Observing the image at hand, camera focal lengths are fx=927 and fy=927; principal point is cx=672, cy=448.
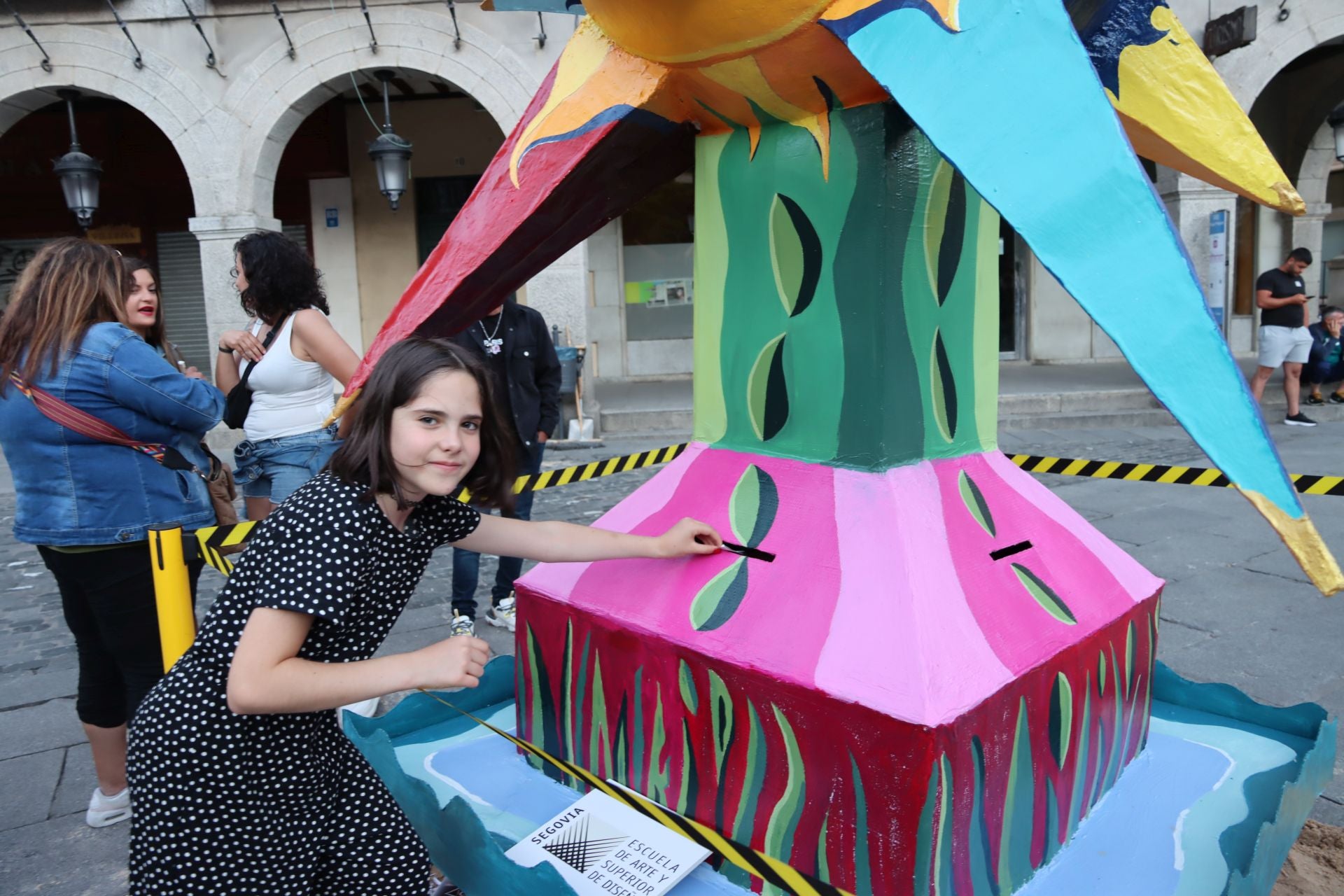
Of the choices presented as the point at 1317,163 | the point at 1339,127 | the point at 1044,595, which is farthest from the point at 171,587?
the point at 1317,163

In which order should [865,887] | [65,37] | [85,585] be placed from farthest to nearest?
[65,37] < [85,585] < [865,887]

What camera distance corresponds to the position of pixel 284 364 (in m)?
3.01

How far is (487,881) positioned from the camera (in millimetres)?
1781

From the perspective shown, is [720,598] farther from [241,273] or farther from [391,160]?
[391,160]

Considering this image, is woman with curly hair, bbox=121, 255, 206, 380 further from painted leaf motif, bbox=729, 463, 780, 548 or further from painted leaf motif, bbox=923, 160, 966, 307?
painted leaf motif, bbox=923, 160, 966, 307

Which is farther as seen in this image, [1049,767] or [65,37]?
[65,37]

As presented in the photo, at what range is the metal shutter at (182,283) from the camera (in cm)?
1139

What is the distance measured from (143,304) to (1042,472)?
295cm

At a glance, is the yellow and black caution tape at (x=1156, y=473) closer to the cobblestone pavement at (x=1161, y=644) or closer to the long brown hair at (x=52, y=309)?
the cobblestone pavement at (x=1161, y=644)

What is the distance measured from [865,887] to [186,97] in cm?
904

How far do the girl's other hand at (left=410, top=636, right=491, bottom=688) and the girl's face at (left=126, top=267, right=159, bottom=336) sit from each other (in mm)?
1557

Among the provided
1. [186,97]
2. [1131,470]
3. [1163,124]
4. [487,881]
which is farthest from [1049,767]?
[186,97]

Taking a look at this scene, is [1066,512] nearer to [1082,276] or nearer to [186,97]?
[1082,276]

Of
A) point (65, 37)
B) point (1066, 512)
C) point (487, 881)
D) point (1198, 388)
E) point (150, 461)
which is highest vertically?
point (65, 37)
